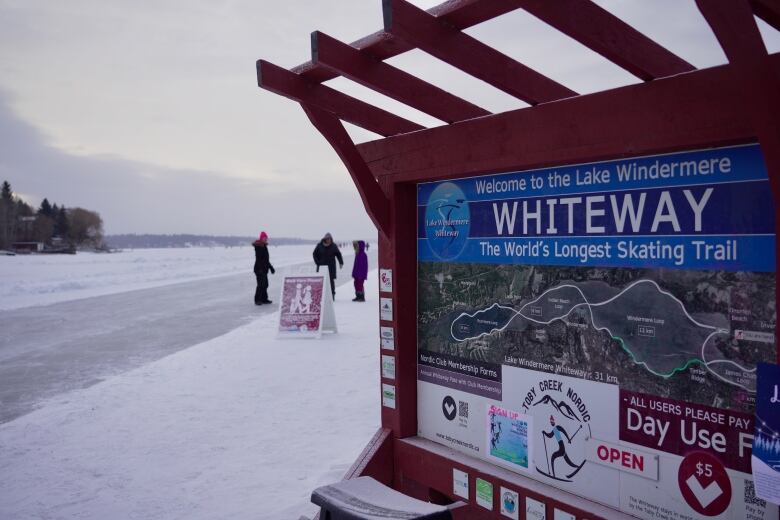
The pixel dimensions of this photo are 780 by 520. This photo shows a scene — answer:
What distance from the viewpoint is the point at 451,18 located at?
2330mm

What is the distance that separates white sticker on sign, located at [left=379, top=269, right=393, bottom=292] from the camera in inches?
130

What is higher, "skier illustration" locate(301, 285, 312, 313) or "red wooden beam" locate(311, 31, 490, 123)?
"red wooden beam" locate(311, 31, 490, 123)

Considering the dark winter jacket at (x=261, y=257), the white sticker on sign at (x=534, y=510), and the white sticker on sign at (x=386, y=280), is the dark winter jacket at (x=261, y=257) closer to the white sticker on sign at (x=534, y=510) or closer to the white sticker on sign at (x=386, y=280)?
the white sticker on sign at (x=386, y=280)

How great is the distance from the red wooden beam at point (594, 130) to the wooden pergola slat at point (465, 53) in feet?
0.60

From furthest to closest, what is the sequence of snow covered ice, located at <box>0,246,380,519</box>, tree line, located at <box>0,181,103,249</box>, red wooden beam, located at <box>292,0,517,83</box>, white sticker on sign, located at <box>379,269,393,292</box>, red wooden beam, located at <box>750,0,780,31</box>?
tree line, located at <box>0,181,103,249</box>, snow covered ice, located at <box>0,246,380,519</box>, white sticker on sign, located at <box>379,269,393,292</box>, red wooden beam, located at <box>292,0,517,83</box>, red wooden beam, located at <box>750,0,780,31</box>

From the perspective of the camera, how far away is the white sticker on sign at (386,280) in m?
3.31

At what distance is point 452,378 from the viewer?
3135 millimetres

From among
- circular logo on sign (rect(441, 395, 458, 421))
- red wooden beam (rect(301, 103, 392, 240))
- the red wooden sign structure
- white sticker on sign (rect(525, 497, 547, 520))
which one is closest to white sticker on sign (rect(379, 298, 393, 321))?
the red wooden sign structure

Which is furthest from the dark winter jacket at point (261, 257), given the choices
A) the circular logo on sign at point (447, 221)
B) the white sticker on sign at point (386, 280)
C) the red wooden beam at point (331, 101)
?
the circular logo on sign at point (447, 221)

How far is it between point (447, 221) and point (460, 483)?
1368 millimetres

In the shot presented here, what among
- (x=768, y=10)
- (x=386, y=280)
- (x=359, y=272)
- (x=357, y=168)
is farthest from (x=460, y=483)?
(x=359, y=272)

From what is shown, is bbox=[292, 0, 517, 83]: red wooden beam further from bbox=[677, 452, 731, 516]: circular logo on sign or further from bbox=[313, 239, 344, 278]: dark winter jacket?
bbox=[313, 239, 344, 278]: dark winter jacket

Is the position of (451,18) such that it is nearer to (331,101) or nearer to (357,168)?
(331,101)

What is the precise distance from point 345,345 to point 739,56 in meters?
8.45
